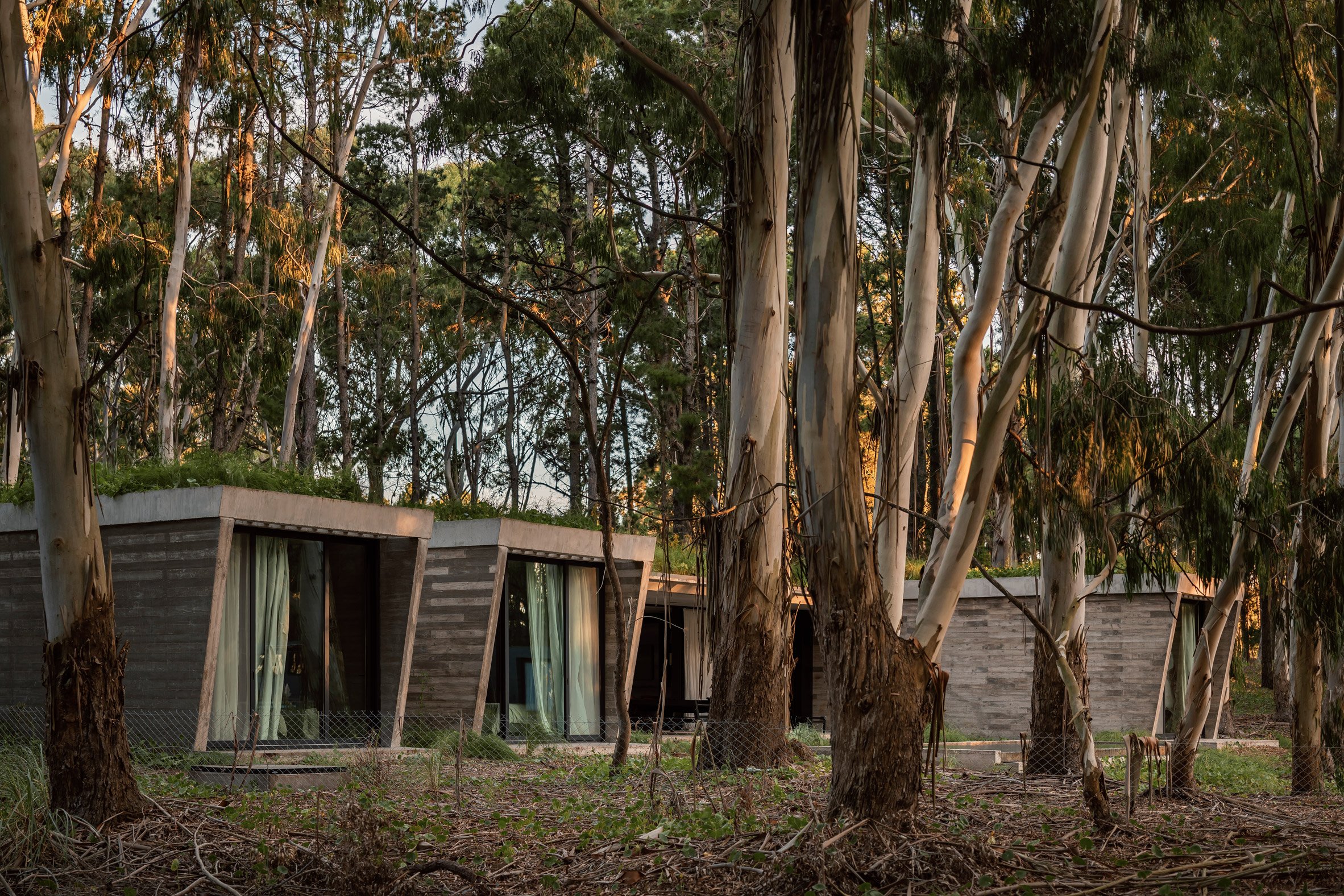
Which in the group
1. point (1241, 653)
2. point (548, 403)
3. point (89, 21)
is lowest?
point (1241, 653)

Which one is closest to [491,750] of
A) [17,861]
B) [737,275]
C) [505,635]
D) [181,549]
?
[505,635]

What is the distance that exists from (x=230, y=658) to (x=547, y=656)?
12.7 feet

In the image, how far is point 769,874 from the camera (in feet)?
15.6

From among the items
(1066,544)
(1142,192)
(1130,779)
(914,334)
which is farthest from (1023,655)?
(1130,779)

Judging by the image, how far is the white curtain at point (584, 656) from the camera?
13.8m

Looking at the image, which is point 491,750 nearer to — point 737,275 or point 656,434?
point 737,275

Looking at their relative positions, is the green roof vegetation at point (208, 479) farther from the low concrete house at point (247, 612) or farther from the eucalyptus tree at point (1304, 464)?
the eucalyptus tree at point (1304, 464)

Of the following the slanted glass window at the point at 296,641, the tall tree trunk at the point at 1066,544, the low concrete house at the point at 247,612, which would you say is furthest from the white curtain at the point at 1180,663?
the slanted glass window at the point at 296,641

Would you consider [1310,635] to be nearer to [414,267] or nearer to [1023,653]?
[1023,653]

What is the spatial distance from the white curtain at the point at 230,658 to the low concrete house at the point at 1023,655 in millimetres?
4966

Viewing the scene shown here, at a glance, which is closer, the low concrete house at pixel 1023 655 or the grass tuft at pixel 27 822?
the grass tuft at pixel 27 822

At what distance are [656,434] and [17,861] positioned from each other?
22.6 m

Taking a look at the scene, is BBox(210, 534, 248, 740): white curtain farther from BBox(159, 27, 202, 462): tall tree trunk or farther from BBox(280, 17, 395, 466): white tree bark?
BBox(280, 17, 395, 466): white tree bark

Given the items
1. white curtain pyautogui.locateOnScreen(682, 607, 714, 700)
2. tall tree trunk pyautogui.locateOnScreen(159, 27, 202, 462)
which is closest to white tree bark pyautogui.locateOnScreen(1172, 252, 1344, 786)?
white curtain pyautogui.locateOnScreen(682, 607, 714, 700)
